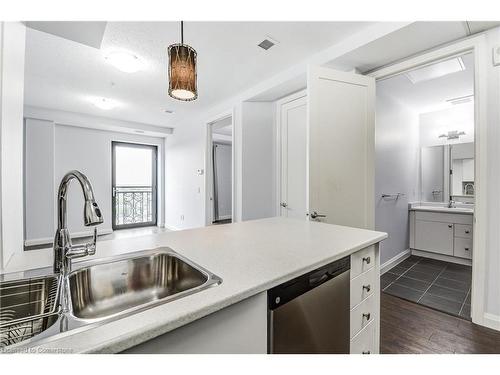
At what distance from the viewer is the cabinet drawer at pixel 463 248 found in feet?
9.74

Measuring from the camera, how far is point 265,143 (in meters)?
3.22

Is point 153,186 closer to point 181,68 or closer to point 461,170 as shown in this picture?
point 181,68

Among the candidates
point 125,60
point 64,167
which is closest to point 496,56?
point 125,60

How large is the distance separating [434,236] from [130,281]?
3978mm

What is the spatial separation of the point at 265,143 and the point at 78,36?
2.24 metres

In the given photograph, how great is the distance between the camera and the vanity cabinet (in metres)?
3.02

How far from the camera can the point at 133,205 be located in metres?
5.59

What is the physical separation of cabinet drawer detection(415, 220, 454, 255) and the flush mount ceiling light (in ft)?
6.71

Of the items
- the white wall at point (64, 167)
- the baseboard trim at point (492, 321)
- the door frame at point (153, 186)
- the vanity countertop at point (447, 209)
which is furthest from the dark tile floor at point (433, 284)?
the white wall at point (64, 167)

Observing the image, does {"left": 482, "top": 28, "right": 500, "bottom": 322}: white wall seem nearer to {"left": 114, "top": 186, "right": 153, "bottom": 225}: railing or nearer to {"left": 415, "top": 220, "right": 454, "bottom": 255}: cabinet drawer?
{"left": 415, "top": 220, "right": 454, "bottom": 255}: cabinet drawer

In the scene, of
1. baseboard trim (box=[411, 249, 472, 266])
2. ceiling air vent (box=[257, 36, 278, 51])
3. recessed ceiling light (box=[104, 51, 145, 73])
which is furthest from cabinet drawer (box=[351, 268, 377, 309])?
baseboard trim (box=[411, 249, 472, 266])
